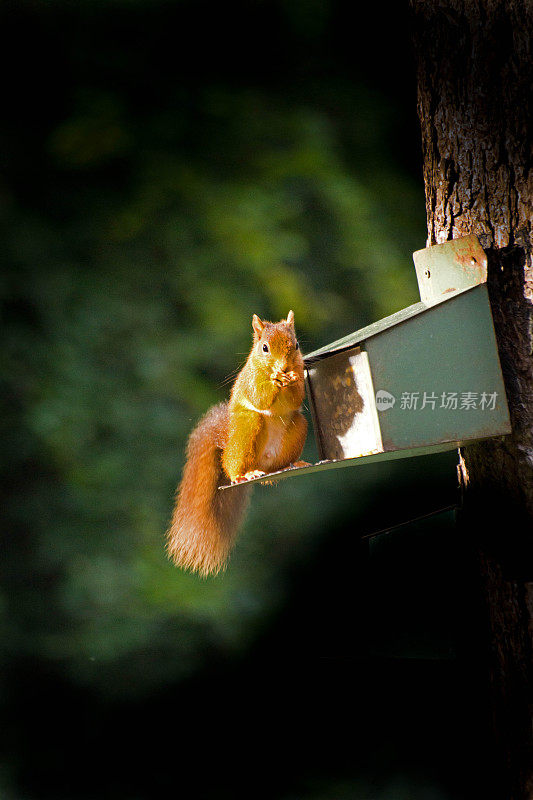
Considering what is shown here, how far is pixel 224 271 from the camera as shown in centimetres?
236

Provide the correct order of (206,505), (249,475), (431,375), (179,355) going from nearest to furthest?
(431,375) < (249,475) < (206,505) < (179,355)

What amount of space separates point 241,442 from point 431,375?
327mm

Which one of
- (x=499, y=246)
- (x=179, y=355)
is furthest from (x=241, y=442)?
(x=179, y=355)

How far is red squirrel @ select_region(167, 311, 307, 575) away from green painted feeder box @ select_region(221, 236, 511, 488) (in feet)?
0.29

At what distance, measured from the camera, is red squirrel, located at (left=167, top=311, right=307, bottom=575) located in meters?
1.14

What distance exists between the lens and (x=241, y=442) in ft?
3.90

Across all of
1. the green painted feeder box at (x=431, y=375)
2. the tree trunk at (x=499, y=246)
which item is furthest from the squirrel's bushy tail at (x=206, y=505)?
the tree trunk at (x=499, y=246)

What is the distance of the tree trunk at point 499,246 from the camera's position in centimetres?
113

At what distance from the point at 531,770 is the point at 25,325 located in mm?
1866

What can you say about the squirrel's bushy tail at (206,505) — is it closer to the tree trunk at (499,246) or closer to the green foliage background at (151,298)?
the tree trunk at (499,246)

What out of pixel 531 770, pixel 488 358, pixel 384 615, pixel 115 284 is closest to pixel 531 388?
pixel 488 358

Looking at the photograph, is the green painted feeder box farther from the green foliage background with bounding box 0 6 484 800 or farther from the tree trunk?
the green foliage background with bounding box 0 6 484 800

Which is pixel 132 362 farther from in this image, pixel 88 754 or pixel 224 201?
pixel 88 754

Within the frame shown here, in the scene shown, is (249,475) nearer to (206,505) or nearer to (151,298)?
(206,505)
